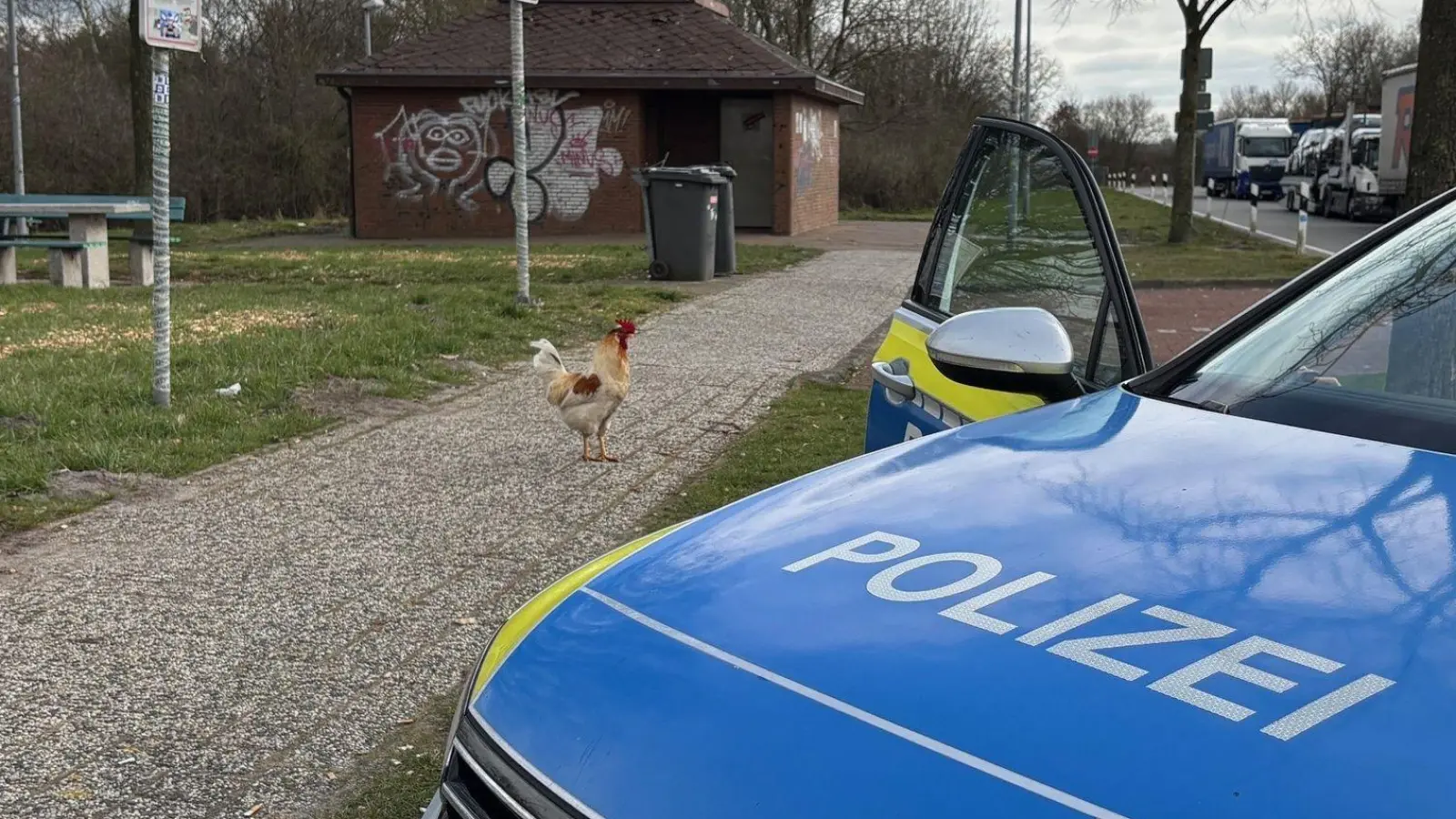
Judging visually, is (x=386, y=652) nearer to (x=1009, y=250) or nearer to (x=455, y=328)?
(x=1009, y=250)

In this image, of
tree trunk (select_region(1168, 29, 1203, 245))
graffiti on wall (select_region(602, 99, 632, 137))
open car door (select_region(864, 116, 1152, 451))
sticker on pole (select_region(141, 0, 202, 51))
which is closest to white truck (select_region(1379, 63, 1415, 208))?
tree trunk (select_region(1168, 29, 1203, 245))

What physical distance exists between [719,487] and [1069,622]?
498 centimetres

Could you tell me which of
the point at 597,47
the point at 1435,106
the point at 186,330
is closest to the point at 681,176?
the point at 186,330

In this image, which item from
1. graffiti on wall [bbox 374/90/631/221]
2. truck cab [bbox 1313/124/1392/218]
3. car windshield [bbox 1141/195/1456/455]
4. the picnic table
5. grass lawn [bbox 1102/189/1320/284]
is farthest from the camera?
truck cab [bbox 1313/124/1392/218]

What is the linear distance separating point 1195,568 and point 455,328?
10.3m

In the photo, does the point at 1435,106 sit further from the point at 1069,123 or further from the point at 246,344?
the point at 1069,123

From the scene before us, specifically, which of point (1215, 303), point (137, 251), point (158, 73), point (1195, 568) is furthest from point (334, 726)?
point (137, 251)

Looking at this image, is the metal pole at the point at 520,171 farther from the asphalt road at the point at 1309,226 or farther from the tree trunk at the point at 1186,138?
the asphalt road at the point at 1309,226

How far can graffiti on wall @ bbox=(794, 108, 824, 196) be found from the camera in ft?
86.4

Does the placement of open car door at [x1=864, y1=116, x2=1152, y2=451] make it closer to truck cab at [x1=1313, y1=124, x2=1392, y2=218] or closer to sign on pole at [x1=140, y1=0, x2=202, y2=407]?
sign on pole at [x1=140, y1=0, x2=202, y2=407]

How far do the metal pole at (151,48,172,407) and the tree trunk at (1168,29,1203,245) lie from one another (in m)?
20.0

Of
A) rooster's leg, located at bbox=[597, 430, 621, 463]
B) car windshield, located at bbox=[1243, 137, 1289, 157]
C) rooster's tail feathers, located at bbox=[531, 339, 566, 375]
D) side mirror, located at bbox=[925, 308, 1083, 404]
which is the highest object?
car windshield, located at bbox=[1243, 137, 1289, 157]

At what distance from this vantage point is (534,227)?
84.7 ft

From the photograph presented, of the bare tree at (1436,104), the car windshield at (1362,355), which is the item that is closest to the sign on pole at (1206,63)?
the bare tree at (1436,104)
